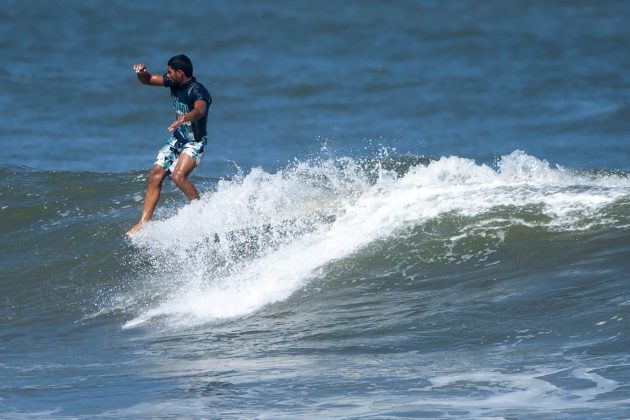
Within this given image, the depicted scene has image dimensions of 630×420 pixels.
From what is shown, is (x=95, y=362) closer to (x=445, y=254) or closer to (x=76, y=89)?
(x=445, y=254)

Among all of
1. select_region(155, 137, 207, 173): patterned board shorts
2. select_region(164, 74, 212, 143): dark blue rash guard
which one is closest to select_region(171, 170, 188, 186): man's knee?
select_region(155, 137, 207, 173): patterned board shorts

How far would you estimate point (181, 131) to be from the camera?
1032cm

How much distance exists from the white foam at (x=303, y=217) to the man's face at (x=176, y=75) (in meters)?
1.07

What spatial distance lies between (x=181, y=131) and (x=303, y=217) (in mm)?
1289

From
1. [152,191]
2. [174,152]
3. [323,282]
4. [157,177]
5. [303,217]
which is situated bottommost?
[323,282]

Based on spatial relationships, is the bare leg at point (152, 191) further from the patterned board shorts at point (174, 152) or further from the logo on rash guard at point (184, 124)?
the logo on rash guard at point (184, 124)

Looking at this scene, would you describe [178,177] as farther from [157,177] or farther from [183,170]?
[157,177]

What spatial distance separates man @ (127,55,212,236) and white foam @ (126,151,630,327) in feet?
0.91

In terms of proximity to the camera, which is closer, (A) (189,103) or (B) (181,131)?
(A) (189,103)

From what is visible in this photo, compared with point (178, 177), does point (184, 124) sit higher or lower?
higher

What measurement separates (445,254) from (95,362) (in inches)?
121

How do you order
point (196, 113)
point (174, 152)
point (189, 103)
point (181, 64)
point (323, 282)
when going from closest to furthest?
point (323, 282), point (196, 113), point (181, 64), point (189, 103), point (174, 152)

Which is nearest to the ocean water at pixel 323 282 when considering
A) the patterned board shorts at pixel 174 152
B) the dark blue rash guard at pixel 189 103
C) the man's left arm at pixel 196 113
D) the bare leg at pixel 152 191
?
the bare leg at pixel 152 191

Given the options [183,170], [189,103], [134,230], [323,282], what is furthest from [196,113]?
[323,282]
